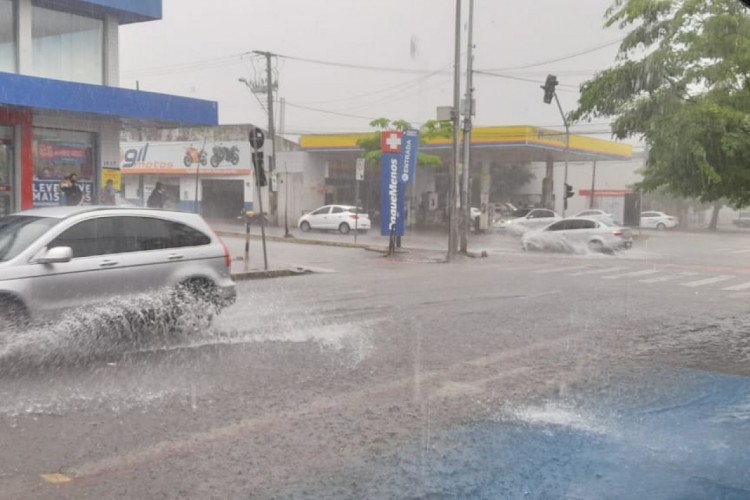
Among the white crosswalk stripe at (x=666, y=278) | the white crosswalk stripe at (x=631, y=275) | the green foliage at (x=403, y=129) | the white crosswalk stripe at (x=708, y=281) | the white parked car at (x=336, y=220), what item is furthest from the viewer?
the white parked car at (x=336, y=220)

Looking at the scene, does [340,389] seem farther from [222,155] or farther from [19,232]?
[222,155]

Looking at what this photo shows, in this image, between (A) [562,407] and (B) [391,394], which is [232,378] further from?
(A) [562,407]

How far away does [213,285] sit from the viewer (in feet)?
29.1

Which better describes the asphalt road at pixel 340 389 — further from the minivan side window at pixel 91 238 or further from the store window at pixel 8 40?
the store window at pixel 8 40

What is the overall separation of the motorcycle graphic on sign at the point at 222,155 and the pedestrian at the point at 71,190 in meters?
25.4

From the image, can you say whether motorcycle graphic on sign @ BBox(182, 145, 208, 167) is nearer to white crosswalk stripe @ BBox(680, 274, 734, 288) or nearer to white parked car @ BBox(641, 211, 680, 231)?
white crosswalk stripe @ BBox(680, 274, 734, 288)

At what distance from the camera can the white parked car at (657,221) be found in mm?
51875

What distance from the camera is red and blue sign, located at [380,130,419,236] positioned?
2475cm

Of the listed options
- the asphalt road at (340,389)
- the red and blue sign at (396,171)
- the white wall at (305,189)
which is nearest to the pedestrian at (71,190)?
the asphalt road at (340,389)

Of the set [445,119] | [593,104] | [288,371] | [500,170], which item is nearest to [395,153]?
[445,119]

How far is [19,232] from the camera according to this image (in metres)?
7.55

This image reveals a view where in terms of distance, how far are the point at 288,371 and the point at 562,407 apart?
2511 mm

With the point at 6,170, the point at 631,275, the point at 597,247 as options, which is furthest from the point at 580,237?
the point at 6,170

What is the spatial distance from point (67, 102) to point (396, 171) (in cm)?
1210
